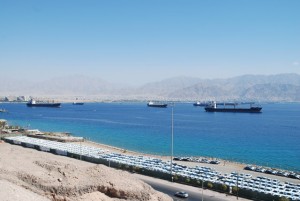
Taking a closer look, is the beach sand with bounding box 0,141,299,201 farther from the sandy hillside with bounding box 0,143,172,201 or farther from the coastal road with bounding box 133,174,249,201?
the coastal road with bounding box 133,174,249,201

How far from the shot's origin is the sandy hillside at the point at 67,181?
1171cm

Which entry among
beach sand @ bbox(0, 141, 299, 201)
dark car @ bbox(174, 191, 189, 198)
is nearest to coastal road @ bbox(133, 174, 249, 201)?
dark car @ bbox(174, 191, 189, 198)

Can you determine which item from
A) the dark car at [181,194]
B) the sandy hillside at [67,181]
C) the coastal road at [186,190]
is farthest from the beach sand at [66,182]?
the dark car at [181,194]

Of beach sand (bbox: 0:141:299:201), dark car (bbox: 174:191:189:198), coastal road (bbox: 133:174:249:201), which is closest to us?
beach sand (bbox: 0:141:299:201)

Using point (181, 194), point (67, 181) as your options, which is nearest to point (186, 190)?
point (181, 194)

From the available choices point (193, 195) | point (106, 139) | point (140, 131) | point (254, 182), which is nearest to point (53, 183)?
point (193, 195)

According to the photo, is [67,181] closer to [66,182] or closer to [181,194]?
[66,182]

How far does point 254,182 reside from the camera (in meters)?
35.1

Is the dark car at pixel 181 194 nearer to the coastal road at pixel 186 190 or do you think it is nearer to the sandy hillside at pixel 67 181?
the coastal road at pixel 186 190

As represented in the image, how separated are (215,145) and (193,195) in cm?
4424

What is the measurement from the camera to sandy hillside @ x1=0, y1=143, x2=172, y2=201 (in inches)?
461

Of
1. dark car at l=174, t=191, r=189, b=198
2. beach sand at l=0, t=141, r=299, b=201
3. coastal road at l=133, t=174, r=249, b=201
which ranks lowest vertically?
coastal road at l=133, t=174, r=249, b=201

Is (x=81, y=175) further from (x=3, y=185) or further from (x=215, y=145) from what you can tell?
(x=215, y=145)

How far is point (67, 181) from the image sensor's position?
1212cm
